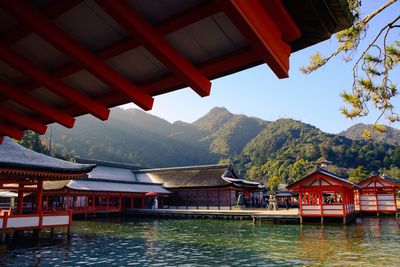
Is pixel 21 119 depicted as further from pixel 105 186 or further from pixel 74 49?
pixel 105 186

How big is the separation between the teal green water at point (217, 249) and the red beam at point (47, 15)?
1071 cm

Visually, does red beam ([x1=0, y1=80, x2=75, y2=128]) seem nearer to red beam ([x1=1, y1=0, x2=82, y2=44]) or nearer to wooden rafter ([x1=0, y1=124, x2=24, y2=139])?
wooden rafter ([x1=0, y1=124, x2=24, y2=139])

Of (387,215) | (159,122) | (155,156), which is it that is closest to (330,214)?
(387,215)

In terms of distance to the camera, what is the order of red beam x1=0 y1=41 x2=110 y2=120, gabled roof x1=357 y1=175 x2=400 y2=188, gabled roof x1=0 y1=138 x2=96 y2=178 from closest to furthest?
red beam x1=0 y1=41 x2=110 y2=120 → gabled roof x1=0 y1=138 x2=96 y2=178 → gabled roof x1=357 y1=175 x2=400 y2=188

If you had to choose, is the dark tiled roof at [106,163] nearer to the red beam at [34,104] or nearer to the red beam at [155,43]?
the red beam at [34,104]

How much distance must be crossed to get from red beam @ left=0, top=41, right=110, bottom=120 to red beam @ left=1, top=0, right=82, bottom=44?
0.19 metres

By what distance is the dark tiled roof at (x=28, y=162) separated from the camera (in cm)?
1659

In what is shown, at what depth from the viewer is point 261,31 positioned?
3.02 m

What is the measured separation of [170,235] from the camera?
21.2 meters

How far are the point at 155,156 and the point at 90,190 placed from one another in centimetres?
9383

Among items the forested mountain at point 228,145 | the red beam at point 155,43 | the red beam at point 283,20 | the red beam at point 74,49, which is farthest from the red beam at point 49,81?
the forested mountain at point 228,145

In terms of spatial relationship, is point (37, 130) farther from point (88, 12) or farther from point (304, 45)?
point (304, 45)

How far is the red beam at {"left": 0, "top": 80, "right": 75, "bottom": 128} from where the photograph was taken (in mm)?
4477

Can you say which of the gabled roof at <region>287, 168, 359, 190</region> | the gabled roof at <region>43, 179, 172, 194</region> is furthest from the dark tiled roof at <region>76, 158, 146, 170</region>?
the gabled roof at <region>287, 168, 359, 190</region>
